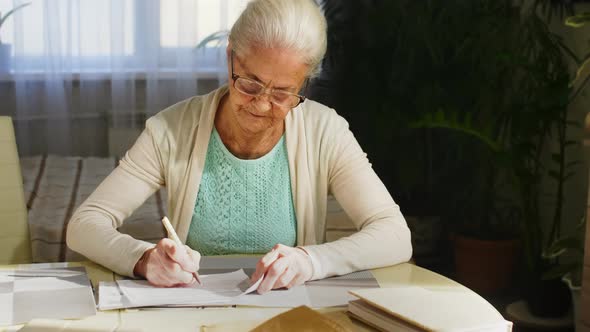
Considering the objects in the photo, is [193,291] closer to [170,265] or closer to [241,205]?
[170,265]

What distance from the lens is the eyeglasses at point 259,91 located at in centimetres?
165

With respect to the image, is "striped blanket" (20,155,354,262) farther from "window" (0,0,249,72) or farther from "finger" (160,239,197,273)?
"finger" (160,239,197,273)

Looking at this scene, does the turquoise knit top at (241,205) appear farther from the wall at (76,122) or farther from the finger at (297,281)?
the wall at (76,122)

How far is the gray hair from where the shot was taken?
1.62m

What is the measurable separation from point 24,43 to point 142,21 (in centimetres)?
60

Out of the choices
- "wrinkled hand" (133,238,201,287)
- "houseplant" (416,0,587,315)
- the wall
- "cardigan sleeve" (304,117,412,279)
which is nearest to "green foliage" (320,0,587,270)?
"houseplant" (416,0,587,315)

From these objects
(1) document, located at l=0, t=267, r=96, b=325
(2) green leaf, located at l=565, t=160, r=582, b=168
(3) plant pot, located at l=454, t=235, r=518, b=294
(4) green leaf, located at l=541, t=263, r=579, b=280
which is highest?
(1) document, located at l=0, t=267, r=96, b=325

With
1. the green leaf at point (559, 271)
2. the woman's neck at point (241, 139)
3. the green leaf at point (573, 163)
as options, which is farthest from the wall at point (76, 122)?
the woman's neck at point (241, 139)

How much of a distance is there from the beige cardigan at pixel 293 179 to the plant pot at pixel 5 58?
2563mm

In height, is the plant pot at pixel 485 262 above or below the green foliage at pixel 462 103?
below

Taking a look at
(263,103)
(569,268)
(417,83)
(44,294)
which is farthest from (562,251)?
(44,294)

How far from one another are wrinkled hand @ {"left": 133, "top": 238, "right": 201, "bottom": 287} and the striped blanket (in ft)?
3.77

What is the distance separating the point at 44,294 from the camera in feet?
4.55

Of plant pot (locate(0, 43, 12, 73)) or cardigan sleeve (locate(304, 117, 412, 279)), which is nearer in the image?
cardigan sleeve (locate(304, 117, 412, 279))
